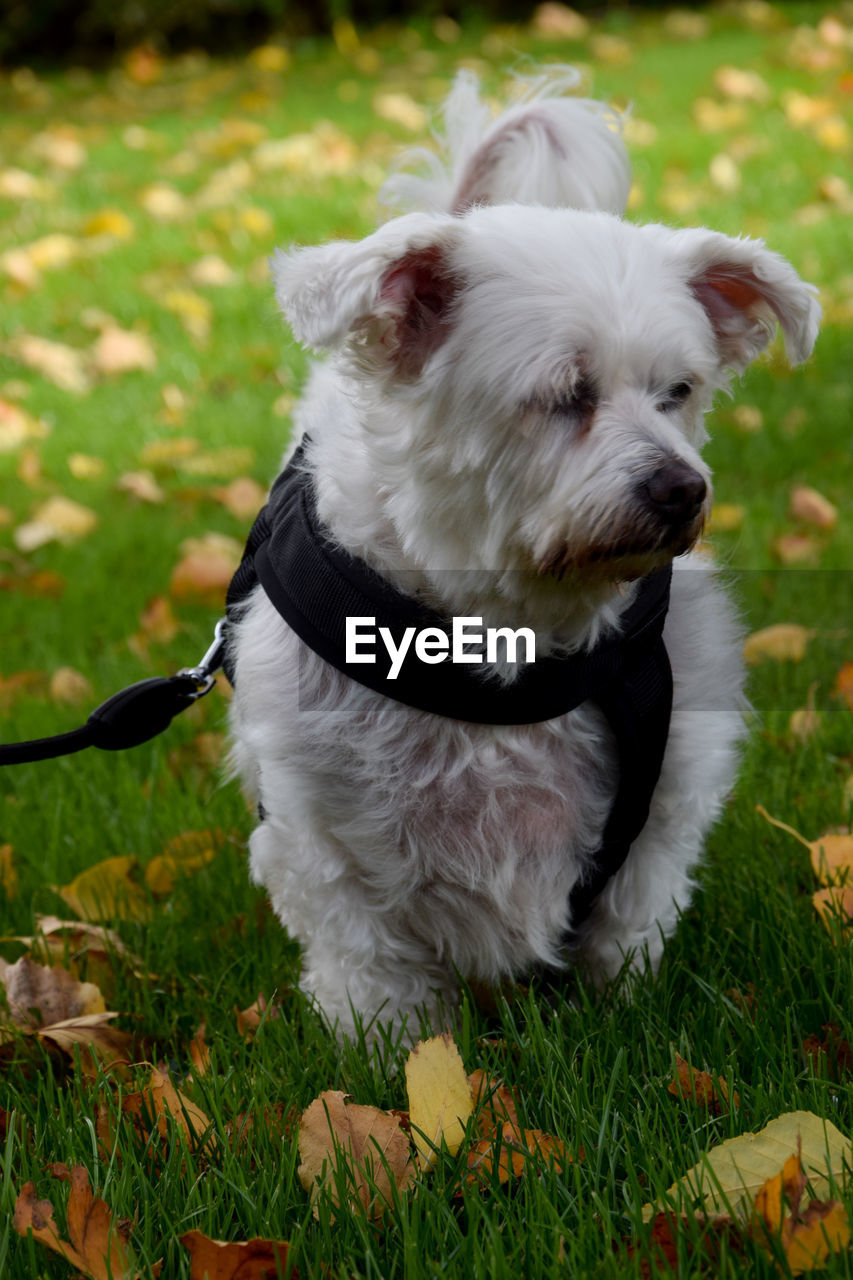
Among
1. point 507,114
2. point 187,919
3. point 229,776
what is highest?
point 507,114

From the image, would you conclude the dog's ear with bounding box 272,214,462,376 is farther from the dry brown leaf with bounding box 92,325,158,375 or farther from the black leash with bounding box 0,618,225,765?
the dry brown leaf with bounding box 92,325,158,375

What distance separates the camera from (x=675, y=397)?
7.10ft

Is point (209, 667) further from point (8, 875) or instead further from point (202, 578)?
point (202, 578)

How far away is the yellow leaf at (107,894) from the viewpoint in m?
2.81

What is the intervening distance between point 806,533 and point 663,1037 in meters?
2.60

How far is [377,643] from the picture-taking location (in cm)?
219

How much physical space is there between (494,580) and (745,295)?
2.30 ft

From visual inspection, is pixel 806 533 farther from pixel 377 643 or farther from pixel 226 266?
pixel 226 266

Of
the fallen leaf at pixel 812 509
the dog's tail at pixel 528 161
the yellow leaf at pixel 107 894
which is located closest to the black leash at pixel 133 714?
the yellow leaf at pixel 107 894

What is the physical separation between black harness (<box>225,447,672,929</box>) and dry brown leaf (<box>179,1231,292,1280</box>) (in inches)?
33.0

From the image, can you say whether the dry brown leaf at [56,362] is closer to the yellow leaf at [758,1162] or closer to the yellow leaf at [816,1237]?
the yellow leaf at [758,1162]

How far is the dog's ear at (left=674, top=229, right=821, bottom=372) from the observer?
223 cm

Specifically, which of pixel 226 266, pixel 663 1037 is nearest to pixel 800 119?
pixel 226 266

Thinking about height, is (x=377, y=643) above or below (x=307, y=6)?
above
